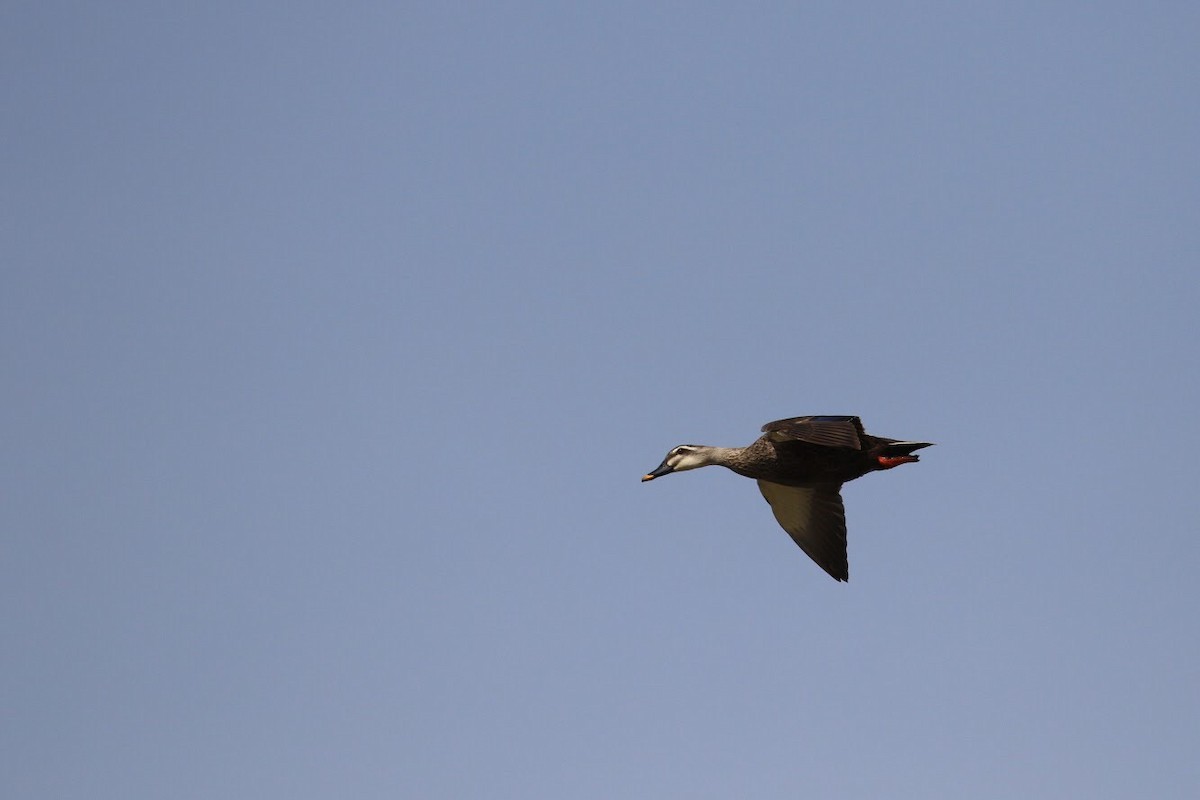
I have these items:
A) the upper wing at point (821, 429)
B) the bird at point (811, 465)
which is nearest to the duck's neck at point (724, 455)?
the bird at point (811, 465)

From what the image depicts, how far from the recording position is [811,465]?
25781 millimetres

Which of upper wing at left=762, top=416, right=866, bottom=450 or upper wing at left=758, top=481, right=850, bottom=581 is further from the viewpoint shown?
upper wing at left=758, top=481, right=850, bottom=581

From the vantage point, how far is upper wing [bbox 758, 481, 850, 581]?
1102 inches

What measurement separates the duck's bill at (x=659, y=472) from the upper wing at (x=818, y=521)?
2.03 m

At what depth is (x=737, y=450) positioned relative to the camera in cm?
2686

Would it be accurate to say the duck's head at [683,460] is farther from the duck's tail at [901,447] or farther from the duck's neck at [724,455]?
the duck's tail at [901,447]

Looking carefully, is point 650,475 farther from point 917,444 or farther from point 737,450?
point 917,444

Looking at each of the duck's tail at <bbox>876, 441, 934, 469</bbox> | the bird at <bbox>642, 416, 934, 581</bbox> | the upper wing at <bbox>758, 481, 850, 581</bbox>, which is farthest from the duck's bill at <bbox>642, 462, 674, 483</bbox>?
the duck's tail at <bbox>876, 441, 934, 469</bbox>

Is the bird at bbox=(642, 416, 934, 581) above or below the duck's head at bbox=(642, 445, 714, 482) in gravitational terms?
below

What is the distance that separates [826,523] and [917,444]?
3243mm

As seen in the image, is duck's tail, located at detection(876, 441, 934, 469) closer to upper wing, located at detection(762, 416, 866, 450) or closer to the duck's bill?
upper wing, located at detection(762, 416, 866, 450)

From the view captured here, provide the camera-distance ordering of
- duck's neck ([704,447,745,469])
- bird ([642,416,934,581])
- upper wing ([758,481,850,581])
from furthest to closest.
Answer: upper wing ([758,481,850,581]), duck's neck ([704,447,745,469]), bird ([642,416,934,581])

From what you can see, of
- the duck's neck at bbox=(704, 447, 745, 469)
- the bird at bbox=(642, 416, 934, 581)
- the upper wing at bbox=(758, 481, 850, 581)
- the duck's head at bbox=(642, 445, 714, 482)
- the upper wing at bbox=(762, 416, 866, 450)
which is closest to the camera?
the upper wing at bbox=(762, 416, 866, 450)

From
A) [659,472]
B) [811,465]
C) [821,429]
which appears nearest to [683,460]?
[659,472]
